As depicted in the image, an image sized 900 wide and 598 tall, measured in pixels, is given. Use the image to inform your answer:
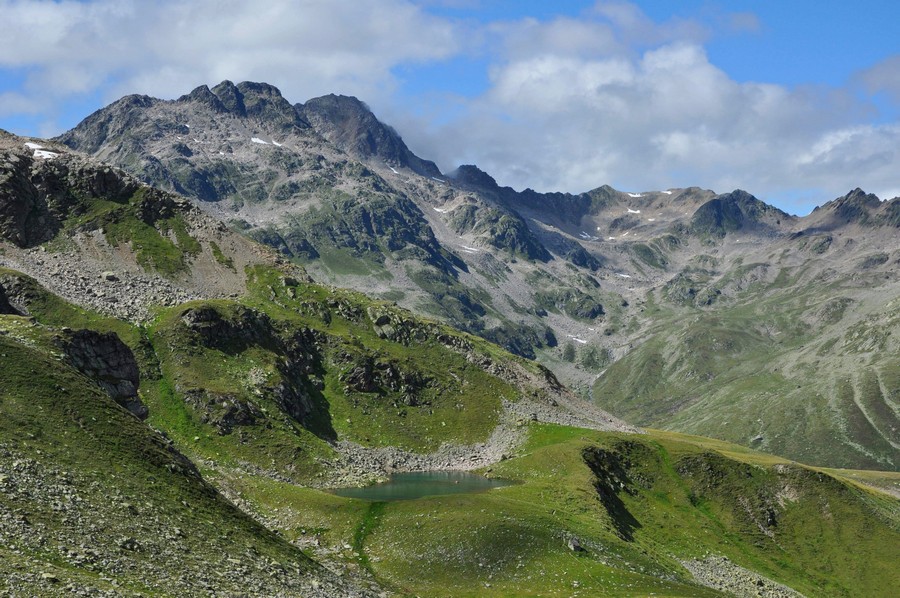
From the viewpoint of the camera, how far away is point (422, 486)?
371 feet

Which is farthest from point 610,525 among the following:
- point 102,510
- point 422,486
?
point 102,510

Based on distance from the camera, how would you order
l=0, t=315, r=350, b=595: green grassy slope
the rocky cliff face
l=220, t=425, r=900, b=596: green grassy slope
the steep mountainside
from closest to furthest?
l=0, t=315, r=350, b=595: green grassy slope
the steep mountainside
l=220, t=425, r=900, b=596: green grassy slope
the rocky cliff face

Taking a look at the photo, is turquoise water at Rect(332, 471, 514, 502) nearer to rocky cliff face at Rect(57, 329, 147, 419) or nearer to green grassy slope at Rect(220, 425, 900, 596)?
green grassy slope at Rect(220, 425, 900, 596)

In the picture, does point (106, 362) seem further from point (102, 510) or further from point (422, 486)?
point (102, 510)

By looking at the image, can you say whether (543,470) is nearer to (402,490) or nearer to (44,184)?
(402,490)

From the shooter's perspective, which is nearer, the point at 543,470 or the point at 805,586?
the point at 805,586

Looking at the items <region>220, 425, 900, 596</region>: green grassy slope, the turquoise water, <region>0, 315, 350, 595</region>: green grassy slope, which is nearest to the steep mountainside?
<region>0, 315, 350, 595</region>: green grassy slope

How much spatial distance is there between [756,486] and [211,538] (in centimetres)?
11153

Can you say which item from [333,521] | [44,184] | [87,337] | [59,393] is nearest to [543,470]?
[333,521]

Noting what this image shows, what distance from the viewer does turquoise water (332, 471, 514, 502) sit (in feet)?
339

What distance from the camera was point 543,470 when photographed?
12462cm

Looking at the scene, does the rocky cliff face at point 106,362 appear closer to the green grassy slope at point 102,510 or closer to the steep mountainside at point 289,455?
the steep mountainside at point 289,455

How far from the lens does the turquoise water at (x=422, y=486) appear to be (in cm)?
10331

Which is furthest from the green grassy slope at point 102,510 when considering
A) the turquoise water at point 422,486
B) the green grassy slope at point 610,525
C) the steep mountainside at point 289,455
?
the turquoise water at point 422,486
